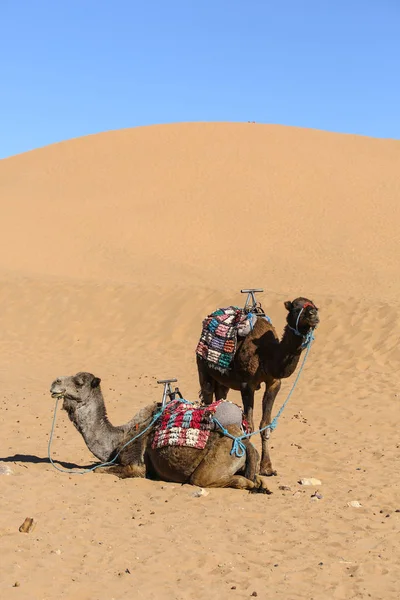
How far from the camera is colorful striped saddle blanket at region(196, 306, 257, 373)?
32.6ft

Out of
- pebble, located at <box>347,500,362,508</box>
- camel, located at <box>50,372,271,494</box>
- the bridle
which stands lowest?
pebble, located at <box>347,500,362,508</box>

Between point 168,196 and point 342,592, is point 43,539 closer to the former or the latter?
point 342,592

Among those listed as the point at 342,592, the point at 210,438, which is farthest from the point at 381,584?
the point at 210,438

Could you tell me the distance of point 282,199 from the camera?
40.8 meters

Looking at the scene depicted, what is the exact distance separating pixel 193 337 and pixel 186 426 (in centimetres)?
1204

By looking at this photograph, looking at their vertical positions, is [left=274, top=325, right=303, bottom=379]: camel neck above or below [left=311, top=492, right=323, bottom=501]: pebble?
above

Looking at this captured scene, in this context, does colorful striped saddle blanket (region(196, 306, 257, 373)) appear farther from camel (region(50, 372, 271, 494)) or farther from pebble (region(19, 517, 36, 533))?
pebble (region(19, 517, 36, 533))

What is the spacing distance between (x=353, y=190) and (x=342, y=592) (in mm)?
36730

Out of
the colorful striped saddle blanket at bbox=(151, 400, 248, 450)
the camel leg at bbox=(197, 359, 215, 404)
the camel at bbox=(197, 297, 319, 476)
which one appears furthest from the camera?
the camel leg at bbox=(197, 359, 215, 404)

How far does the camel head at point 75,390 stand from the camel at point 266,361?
6.31 ft

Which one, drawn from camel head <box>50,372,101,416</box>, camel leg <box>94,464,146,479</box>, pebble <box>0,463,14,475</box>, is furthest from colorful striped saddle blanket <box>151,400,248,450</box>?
pebble <box>0,463,14,475</box>

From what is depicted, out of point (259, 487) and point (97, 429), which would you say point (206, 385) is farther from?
point (259, 487)

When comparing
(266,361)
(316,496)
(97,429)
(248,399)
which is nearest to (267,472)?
(248,399)

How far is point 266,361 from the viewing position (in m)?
9.62
